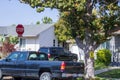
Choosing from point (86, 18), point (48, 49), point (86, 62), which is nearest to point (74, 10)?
point (86, 18)

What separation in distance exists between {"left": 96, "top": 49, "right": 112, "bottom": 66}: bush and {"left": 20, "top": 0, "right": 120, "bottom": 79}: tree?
1445cm

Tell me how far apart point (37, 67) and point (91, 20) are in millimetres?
4031

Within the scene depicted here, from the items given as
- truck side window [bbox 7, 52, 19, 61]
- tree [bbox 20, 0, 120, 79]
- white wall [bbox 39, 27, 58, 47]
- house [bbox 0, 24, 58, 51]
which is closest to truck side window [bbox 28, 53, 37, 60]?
truck side window [bbox 7, 52, 19, 61]

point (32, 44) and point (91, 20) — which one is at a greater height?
point (32, 44)

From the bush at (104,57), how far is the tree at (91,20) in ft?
47.4

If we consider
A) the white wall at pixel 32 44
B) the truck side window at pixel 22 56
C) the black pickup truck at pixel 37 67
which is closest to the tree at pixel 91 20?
the black pickup truck at pixel 37 67

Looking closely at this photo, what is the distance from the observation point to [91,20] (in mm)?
21578

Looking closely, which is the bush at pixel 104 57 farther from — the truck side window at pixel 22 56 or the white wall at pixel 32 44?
the truck side window at pixel 22 56

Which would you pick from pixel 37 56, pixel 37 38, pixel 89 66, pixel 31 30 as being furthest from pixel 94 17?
pixel 31 30

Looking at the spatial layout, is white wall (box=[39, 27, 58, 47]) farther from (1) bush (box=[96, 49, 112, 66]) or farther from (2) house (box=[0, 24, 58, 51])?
(1) bush (box=[96, 49, 112, 66])

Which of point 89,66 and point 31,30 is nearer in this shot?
point 89,66

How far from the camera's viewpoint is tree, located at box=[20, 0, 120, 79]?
20.7 metres

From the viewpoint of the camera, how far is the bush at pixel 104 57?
3653cm

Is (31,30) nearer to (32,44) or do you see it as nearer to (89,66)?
(32,44)
